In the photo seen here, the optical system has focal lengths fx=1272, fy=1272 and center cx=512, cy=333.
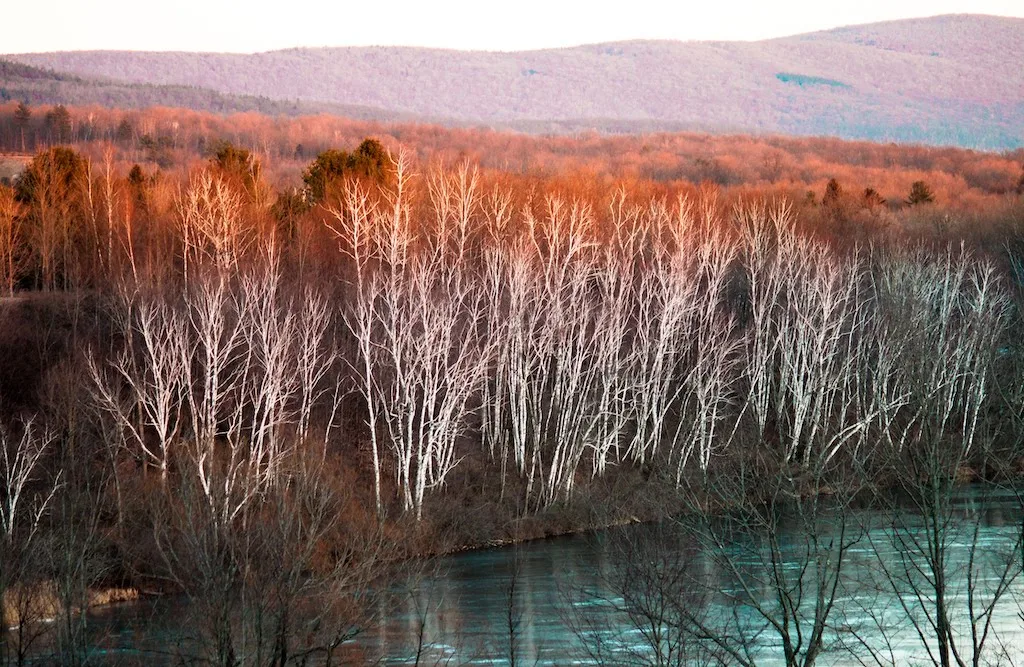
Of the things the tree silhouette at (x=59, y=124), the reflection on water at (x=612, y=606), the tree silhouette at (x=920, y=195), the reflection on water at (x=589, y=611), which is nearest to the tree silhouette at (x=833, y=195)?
the tree silhouette at (x=920, y=195)

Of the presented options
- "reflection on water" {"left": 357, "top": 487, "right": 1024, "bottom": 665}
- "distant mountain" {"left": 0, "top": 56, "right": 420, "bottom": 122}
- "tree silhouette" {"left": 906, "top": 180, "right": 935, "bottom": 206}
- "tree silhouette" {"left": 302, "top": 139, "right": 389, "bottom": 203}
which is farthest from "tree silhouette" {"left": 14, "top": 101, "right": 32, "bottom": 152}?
"reflection on water" {"left": 357, "top": 487, "right": 1024, "bottom": 665}

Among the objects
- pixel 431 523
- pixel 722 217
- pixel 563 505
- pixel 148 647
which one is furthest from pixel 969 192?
pixel 148 647

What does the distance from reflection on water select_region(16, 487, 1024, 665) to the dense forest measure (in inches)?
22.9

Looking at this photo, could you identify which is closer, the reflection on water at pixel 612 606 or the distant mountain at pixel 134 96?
the reflection on water at pixel 612 606

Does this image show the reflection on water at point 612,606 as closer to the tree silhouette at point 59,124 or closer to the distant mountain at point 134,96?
the tree silhouette at point 59,124

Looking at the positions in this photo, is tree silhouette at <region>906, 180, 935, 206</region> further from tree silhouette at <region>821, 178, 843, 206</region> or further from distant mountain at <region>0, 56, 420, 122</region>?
distant mountain at <region>0, 56, 420, 122</region>

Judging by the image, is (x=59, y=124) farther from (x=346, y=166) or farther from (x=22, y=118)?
(x=346, y=166)

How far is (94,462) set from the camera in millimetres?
35094

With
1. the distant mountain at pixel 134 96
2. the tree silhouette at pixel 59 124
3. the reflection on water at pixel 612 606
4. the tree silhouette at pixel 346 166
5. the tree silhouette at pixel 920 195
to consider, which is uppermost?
the distant mountain at pixel 134 96

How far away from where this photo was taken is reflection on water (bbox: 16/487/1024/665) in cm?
2214

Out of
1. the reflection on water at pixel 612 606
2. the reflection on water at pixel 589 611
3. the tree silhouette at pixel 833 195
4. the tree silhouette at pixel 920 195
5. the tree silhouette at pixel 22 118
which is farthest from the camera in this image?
the tree silhouette at pixel 22 118

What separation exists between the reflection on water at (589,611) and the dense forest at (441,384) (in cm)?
58

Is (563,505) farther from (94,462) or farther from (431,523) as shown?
(94,462)

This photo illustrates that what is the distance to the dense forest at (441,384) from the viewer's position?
23.0m
